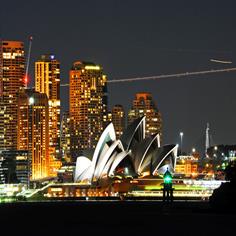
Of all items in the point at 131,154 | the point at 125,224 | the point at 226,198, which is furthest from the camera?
the point at 131,154

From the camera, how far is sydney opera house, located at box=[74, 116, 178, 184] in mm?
184375

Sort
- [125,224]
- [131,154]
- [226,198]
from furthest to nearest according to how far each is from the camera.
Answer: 1. [131,154]
2. [226,198]
3. [125,224]

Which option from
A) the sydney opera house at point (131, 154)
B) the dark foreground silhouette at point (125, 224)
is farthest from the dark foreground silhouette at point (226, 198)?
the sydney opera house at point (131, 154)

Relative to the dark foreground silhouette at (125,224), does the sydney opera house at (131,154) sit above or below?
above

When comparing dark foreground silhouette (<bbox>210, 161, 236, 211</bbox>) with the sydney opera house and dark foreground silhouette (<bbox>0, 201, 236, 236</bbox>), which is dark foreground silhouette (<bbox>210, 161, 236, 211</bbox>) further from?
the sydney opera house

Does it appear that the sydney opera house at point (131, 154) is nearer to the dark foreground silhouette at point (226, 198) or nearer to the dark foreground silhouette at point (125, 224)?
the dark foreground silhouette at point (125, 224)

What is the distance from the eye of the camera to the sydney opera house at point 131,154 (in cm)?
18438

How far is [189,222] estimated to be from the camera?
90500 millimetres

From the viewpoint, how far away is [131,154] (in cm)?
18650

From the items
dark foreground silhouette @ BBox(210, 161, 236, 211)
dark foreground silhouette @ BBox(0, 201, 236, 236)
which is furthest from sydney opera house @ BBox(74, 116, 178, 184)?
Result: dark foreground silhouette @ BBox(210, 161, 236, 211)

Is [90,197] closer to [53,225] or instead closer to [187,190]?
[187,190]

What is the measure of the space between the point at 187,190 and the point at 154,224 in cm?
10336

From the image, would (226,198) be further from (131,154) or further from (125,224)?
(131,154)

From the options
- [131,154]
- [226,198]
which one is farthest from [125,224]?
[131,154]
